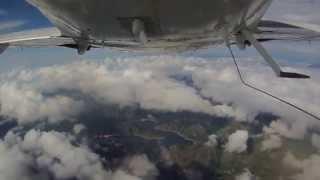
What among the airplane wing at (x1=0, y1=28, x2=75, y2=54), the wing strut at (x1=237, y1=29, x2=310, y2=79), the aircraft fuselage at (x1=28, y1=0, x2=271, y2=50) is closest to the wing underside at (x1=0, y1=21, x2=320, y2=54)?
the airplane wing at (x1=0, y1=28, x2=75, y2=54)

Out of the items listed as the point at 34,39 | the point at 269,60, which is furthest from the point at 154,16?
the point at 34,39

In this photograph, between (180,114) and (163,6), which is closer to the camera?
(163,6)

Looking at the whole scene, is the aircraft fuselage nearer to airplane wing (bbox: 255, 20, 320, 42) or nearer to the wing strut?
the wing strut

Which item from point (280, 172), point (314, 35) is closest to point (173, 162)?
point (280, 172)

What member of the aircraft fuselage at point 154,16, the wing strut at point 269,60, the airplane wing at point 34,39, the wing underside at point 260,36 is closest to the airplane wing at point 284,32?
the wing underside at point 260,36

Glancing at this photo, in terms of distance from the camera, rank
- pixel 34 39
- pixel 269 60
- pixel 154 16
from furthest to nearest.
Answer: pixel 34 39 → pixel 269 60 → pixel 154 16

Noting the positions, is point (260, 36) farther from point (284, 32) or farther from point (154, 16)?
point (154, 16)

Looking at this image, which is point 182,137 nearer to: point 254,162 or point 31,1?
point 254,162
